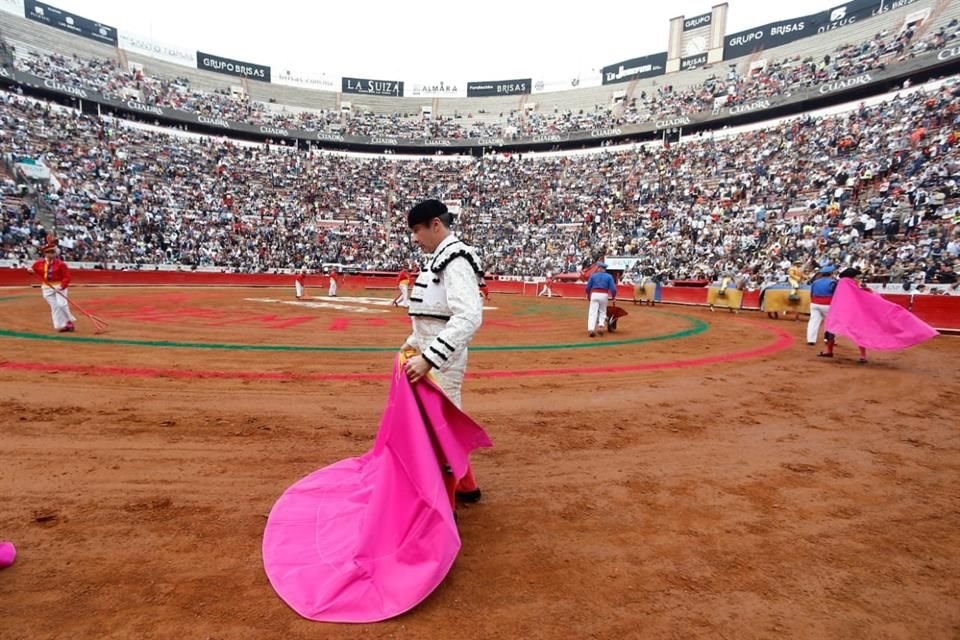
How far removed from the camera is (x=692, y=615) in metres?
2.01

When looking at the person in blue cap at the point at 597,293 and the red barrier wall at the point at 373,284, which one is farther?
the red barrier wall at the point at 373,284

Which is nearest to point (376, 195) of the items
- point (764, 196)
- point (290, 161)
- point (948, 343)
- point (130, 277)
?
point (290, 161)

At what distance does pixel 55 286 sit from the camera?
859cm

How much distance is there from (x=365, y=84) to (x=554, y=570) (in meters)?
68.9

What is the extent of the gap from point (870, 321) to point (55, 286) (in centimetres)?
1449

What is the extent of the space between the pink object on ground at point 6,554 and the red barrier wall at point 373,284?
17.7 meters

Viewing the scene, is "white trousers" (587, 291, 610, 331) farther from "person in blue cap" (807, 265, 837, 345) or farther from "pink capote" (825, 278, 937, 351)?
"pink capote" (825, 278, 937, 351)

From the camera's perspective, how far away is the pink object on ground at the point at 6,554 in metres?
2.13

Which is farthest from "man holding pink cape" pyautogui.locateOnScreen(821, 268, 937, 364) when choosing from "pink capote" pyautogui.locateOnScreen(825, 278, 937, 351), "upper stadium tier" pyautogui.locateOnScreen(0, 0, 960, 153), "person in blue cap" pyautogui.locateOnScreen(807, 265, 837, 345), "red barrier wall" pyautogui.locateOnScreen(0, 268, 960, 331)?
"upper stadium tier" pyautogui.locateOnScreen(0, 0, 960, 153)

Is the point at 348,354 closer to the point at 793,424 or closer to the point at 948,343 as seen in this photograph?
the point at 793,424

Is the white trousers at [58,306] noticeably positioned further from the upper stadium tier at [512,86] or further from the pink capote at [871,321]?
the upper stadium tier at [512,86]

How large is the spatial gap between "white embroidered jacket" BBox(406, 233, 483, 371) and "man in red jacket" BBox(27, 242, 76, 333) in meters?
9.27

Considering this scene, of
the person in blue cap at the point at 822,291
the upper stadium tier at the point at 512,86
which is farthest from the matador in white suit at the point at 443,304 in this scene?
the upper stadium tier at the point at 512,86

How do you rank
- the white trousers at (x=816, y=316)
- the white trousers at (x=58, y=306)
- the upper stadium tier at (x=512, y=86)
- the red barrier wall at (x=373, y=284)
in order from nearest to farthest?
1. the white trousers at (x=58, y=306)
2. the white trousers at (x=816, y=316)
3. the red barrier wall at (x=373, y=284)
4. the upper stadium tier at (x=512, y=86)
